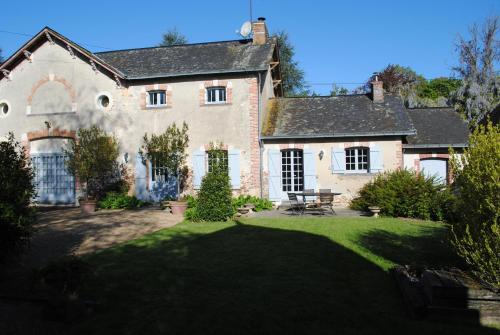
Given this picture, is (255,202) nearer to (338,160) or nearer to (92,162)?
(338,160)

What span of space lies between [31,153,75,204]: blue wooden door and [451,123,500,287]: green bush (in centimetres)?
1515

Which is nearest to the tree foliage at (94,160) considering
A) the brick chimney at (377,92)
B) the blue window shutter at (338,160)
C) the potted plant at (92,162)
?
the potted plant at (92,162)

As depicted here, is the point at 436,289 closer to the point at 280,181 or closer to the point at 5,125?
the point at 280,181

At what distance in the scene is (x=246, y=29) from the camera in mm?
17344

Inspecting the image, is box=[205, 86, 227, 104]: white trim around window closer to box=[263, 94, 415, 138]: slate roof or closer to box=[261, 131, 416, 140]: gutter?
box=[263, 94, 415, 138]: slate roof

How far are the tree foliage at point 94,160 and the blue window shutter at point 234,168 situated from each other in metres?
4.53

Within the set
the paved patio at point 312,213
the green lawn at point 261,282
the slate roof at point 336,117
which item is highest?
the slate roof at point 336,117

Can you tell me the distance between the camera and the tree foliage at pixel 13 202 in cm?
561

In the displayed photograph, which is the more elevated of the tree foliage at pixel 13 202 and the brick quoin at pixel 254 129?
the brick quoin at pixel 254 129

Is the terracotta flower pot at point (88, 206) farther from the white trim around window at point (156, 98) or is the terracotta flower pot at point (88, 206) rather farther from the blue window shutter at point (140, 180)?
the white trim around window at point (156, 98)

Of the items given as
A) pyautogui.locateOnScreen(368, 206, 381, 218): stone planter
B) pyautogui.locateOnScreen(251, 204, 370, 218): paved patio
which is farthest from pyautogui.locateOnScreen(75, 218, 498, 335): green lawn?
pyautogui.locateOnScreen(251, 204, 370, 218): paved patio

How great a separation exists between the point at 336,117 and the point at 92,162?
9.35m

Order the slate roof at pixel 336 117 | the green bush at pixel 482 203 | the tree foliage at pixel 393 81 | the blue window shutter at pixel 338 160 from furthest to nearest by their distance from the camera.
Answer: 1. the tree foliage at pixel 393 81
2. the blue window shutter at pixel 338 160
3. the slate roof at pixel 336 117
4. the green bush at pixel 482 203

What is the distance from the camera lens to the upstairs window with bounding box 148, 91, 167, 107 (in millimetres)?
16031
